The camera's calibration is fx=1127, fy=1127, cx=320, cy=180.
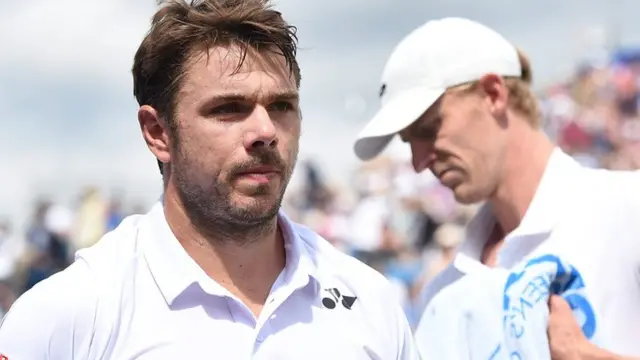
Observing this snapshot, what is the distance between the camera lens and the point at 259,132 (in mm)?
2709

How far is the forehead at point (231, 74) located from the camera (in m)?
2.75

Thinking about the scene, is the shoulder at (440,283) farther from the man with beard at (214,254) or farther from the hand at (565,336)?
the man with beard at (214,254)

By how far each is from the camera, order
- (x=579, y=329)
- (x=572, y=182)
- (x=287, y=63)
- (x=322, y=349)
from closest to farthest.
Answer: (x=322, y=349), (x=287, y=63), (x=579, y=329), (x=572, y=182)

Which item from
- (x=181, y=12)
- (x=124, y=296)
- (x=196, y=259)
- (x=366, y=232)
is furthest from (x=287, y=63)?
(x=366, y=232)

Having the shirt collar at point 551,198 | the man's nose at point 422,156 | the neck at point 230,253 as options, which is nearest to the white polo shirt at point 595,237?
the shirt collar at point 551,198

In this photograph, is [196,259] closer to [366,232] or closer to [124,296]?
[124,296]

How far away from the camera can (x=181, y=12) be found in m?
2.89

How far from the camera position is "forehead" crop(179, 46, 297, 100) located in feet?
9.02

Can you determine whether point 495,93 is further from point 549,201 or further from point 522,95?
point 549,201

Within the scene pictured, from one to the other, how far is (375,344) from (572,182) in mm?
1209

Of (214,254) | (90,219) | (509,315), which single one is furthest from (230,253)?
(90,219)

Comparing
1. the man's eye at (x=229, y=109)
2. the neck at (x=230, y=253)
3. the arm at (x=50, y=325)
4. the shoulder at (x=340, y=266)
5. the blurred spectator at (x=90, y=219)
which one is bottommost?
the blurred spectator at (x=90, y=219)

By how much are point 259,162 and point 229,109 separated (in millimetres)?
157

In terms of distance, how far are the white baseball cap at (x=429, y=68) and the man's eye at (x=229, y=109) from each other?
1167 mm
